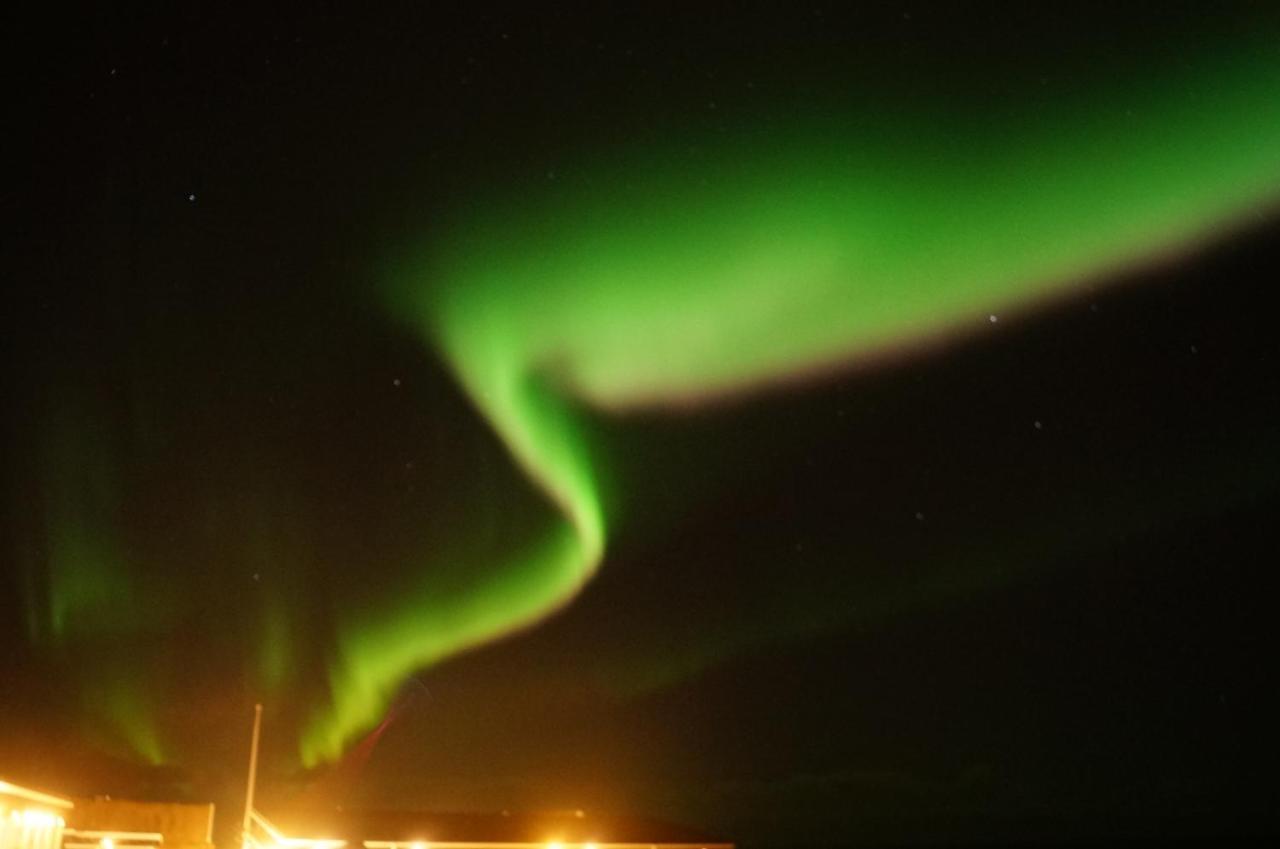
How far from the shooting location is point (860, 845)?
3659 inches

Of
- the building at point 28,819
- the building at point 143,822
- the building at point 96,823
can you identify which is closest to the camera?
the building at point 28,819

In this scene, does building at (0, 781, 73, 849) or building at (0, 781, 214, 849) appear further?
building at (0, 781, 214, 849)

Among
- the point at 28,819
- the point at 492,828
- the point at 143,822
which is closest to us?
the point at 28,819

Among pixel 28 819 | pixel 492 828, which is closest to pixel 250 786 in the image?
pixel 28 819

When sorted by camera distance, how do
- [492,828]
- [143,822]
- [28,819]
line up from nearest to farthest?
[28,819] < [143,822] < [492,828]

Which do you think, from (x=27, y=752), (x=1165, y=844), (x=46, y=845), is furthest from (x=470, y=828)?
(x=1165, y=844)

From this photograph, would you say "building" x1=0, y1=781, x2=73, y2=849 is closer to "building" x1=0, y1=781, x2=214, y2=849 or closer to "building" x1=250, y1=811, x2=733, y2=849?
"building" x1=0, y1=781, x2=214, y2=849

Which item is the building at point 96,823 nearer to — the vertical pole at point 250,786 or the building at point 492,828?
the vertical pole at point 250,786

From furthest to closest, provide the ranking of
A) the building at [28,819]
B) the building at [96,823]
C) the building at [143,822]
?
the building at [143,822] → the building at [96,823] → the building at [28,819]

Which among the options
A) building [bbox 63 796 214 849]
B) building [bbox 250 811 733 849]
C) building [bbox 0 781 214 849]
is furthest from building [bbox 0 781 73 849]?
building [bbox 250 811 733 849]

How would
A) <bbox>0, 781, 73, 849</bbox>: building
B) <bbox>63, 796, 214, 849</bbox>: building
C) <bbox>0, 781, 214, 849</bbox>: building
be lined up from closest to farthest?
<bbox>0, 781, 73, 849</bbox>: building
<bbox>0, 781, 214, 849</bbox>: building
<bbox>63, 796, 214, 849</bbox>: building

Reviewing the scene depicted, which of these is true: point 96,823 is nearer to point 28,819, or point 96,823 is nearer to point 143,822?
point 143,822

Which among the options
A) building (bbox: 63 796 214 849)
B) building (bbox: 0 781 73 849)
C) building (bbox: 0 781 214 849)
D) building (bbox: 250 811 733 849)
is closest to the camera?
building (bbox: 0 781 73 849)

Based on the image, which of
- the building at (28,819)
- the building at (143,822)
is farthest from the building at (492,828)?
the building at (28,819)
